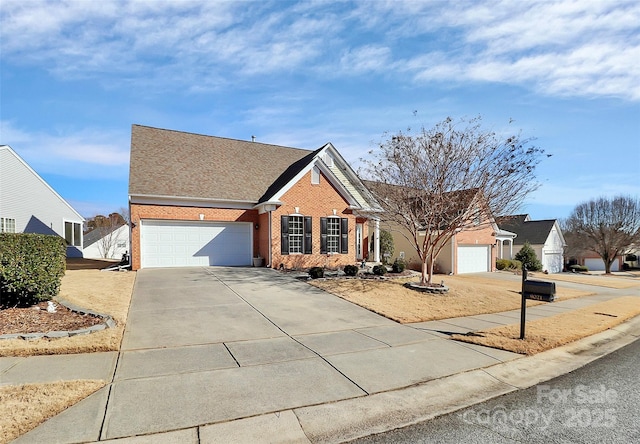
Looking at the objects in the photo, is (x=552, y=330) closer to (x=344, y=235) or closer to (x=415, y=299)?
(x=415, y=299)

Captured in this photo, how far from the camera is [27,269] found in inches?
310

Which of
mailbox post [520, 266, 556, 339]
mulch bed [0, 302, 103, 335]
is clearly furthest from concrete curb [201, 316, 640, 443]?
mulch bed [0, 302, 103, 335]

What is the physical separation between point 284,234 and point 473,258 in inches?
571

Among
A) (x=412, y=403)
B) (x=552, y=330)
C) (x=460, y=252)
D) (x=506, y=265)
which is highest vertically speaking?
(x=460, y=252)

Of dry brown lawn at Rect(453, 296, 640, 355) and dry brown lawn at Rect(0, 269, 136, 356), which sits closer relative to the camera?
dry brown lawn at Rect(0, 269, 136, 356)

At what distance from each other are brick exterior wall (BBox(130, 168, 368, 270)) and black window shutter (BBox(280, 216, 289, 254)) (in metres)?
0.17

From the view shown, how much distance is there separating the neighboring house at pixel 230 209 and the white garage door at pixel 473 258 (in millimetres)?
7876

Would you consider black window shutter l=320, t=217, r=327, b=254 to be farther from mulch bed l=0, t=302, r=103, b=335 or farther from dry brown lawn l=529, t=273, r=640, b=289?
dry brown lawn l=529, t=273, r=640, b=289

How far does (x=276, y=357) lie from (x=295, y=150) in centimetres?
2012

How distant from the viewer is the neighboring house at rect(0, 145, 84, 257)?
2112 centimetres

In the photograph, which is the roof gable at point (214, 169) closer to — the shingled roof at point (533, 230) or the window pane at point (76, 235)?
the window pane at point (76, 235)

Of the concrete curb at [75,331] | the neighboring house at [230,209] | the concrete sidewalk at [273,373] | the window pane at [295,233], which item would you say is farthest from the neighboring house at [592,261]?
the concrete curb at [75,331]

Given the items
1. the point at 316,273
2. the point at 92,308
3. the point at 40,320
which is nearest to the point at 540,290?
A: the point at 316,273

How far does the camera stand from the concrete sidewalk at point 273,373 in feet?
12.8
